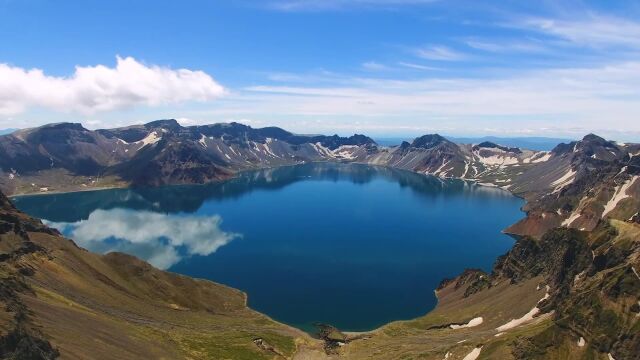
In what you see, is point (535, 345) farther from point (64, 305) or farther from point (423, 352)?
point (64, 305)

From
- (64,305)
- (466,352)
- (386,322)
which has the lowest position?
(386,322)

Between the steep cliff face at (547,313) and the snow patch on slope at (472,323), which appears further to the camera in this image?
the snow patch on slope at (472,323)

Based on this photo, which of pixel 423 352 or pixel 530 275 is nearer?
pixel 423 352

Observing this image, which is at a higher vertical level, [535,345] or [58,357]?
[58,357]

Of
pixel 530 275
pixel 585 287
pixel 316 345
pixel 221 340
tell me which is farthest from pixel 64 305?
pixel 530 275

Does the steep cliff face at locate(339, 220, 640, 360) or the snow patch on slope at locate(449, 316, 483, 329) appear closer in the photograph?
the steep cliff face at locate(339, 220, 640, 360)

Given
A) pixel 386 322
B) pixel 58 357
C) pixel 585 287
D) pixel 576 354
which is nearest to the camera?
pixel 58 357

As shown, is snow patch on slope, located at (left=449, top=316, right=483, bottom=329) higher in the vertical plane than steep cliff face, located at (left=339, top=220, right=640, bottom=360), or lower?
lower

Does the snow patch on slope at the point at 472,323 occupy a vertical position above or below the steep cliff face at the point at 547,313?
below

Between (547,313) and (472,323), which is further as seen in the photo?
(472,323)

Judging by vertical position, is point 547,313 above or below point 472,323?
above

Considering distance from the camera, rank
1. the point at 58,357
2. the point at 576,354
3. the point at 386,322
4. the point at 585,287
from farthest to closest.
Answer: the point at 386,322 < the point at 585,287 < the point at 576,354 < the point at 58,357
